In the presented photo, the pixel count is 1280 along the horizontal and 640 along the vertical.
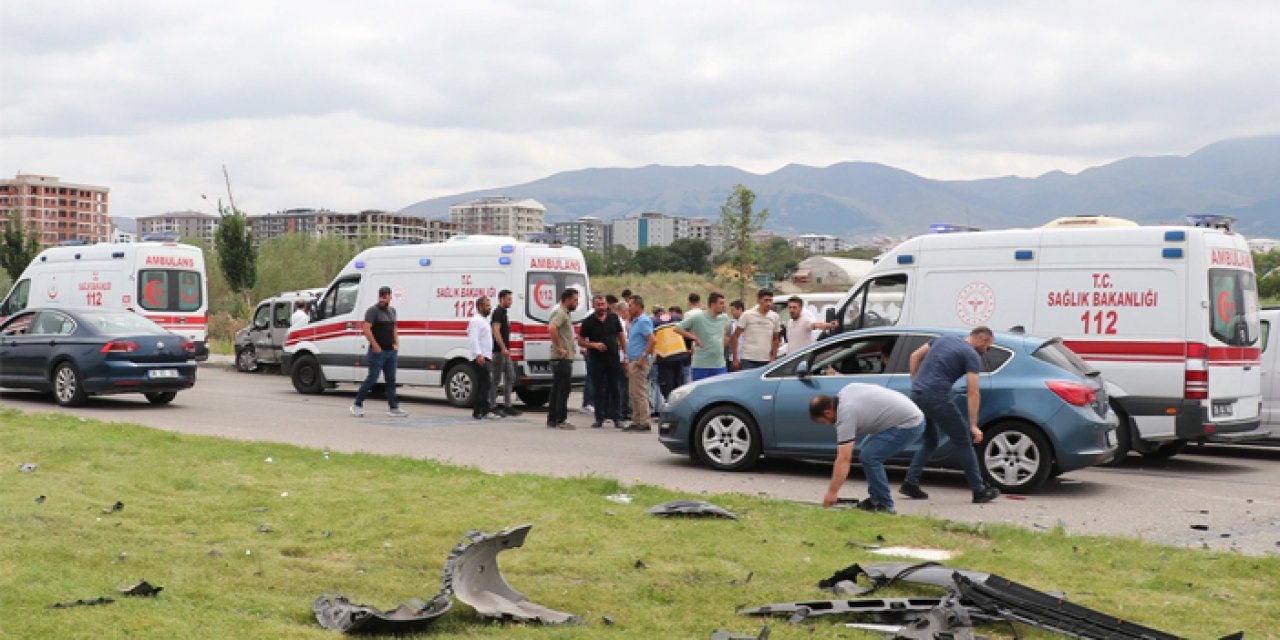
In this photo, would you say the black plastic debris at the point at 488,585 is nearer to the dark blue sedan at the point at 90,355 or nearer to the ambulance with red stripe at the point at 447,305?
the ambulance with red stripe at the point at 447,305

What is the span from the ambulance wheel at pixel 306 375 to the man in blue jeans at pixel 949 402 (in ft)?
43.4

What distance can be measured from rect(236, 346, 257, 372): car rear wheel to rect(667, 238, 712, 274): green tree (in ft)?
225

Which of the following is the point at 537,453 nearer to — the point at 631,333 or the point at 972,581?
the point at 631,333

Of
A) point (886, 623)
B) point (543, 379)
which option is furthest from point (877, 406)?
point (543, 379)

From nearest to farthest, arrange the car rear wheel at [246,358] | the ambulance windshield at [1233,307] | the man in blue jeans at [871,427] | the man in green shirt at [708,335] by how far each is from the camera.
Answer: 1. the man in blue jeans at [871,427]
2. the ambulance windshield at [1233,307]
3. the man in green shirt at [708,335]
4. the car rear wheel at [246,358]

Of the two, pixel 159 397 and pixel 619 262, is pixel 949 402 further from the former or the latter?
pixel 619 262

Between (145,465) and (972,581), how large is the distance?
23.9ft

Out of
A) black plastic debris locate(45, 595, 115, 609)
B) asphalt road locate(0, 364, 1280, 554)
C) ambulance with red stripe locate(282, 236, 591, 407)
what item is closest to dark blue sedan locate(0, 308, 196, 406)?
asphalt road locate(0, 364, 1280, 554)

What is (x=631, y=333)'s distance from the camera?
54.5 feet

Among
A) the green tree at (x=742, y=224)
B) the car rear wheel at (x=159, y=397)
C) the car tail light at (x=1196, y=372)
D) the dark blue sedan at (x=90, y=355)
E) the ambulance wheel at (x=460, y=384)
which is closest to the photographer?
the car tail light at (x=1196, y=372)

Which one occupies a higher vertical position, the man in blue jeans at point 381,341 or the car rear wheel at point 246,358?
the man in blue jeans at point 381,341

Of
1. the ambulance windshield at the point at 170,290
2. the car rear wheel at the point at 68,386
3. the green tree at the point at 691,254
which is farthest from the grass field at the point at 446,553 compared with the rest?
the green tree at the point at 691,254

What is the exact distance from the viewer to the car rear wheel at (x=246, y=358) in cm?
2783

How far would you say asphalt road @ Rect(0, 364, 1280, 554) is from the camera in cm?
981
